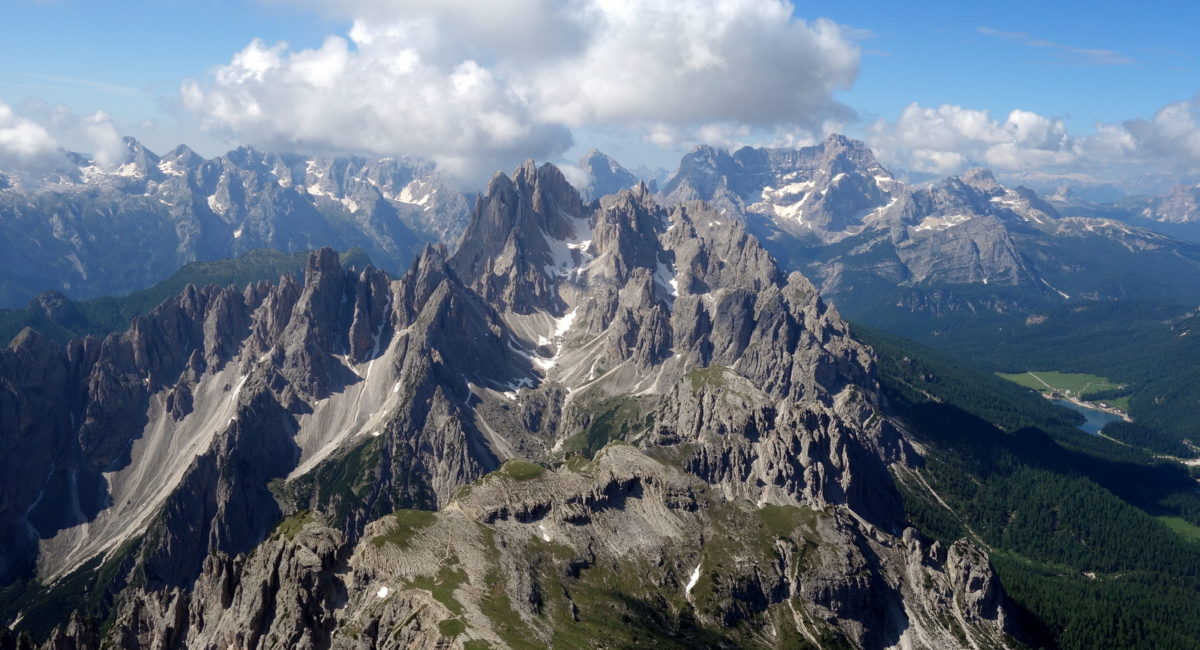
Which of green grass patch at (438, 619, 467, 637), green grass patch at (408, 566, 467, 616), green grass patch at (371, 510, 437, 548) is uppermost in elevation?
green grass patch at (371, 510, 437, 548)

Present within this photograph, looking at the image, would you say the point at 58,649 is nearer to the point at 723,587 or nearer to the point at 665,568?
the point at 665,568

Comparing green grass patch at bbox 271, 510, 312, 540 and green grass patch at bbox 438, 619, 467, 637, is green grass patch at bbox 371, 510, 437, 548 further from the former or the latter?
green grass patch at bbox 438, 619, 467, 637

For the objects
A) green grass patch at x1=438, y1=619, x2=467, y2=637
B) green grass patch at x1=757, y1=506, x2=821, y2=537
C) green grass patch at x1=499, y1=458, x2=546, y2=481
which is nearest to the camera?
green grass patch at x1=438, y1=619, x2=467, y2=637

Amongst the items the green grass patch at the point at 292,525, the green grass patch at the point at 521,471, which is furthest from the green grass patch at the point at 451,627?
the green grass patch at the point at 521,471

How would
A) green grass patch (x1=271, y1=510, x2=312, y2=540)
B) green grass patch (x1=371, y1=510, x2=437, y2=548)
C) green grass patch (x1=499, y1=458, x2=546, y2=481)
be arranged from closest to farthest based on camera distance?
green grass patch (x1=271, y1=510, x2=312, y2=540) → green grass patch (x1=371, y1=510, x2=437, y2=548) → green grass patch (x1=499, y1=458, x2=546, y2=481)

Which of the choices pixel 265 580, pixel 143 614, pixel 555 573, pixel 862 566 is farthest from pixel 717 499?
pixel 143 614

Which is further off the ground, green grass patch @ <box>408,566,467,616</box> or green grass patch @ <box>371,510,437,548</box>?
green grass patch @ <box>371,510,437,548</box>

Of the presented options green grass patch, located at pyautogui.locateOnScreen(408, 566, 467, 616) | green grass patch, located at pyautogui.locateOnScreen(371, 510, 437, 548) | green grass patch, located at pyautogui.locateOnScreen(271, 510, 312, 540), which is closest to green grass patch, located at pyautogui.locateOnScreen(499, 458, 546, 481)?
green grass patch, located at pyautogui.locateOnScreen(371, 510, 437, 548)

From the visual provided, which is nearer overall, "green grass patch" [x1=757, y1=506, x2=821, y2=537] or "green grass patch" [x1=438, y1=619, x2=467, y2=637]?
"green grass patch" [x1=438, y1=619, x2=467, y2=637]

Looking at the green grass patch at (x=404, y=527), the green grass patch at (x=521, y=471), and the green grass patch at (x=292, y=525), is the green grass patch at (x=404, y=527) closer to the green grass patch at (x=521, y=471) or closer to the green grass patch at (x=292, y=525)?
the green grass patch at (x=292, y=525)

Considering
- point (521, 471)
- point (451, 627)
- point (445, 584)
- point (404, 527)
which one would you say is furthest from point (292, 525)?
point (521, 471)
